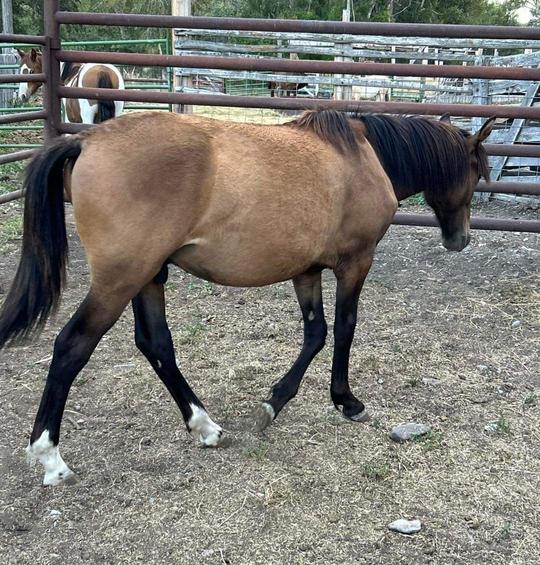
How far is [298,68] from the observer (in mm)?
5676

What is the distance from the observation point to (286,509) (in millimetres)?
2729

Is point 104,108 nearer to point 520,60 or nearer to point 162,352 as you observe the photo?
point 520,60

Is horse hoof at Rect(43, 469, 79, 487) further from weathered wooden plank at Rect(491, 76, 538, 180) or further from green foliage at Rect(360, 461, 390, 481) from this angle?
weathered wooden plank at Rect(491, 76, 538, 180)

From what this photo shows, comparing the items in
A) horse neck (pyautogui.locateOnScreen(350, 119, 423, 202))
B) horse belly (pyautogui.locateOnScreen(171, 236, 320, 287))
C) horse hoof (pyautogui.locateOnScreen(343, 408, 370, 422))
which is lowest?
horse hoof (pyautogui.locateOnScreen(343, 408, 370, 422))

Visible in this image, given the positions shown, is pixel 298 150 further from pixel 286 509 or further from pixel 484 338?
pixel 484 338

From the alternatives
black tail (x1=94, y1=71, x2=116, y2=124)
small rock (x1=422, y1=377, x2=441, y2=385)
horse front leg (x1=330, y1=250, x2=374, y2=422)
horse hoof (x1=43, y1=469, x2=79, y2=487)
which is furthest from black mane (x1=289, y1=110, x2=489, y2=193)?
black tail (x1=94, y1=71, x2=116, y2=124)

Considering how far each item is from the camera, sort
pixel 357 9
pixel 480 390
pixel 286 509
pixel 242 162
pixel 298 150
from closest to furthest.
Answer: pixel 286 509 < pixel 242 162 < pixel 298 150 < pixel 480 390 < pixel 357 9

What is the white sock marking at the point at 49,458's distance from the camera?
9.22 ft

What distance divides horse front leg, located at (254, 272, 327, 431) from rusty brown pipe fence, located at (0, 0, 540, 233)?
2154mm

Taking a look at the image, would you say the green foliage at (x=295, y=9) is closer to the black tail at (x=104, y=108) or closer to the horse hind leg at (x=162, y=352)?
the black tail at (x=104, y=108)

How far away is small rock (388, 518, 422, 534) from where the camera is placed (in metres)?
2.60

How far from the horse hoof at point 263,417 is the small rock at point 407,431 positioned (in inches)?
24.3

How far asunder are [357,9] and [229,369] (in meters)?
40.6

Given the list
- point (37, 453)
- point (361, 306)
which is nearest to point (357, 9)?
point (361, 306)
